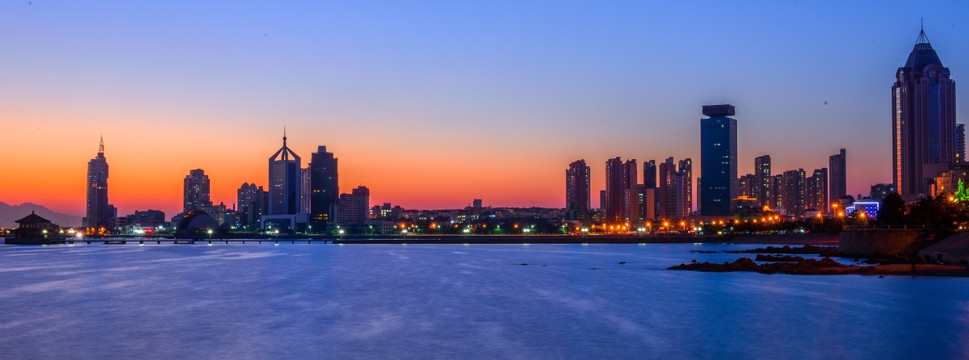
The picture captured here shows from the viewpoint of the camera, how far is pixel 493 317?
28.7 m

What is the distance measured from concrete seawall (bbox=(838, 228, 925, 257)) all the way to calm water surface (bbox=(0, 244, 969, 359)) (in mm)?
21009

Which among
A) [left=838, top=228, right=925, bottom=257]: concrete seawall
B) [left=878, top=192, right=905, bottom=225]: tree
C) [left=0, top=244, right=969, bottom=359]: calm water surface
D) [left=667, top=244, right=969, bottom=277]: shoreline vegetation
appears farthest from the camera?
[left=878, top=192, right=905, bottom=225]: tree

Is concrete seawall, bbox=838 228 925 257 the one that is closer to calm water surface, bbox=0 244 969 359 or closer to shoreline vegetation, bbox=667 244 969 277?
shoreline vegetation, bbox=667 244 969 277

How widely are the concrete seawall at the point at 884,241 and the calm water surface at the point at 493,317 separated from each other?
2101 centimetres

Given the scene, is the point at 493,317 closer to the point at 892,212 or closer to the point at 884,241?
the point at 884,241

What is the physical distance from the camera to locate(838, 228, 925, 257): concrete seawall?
199 feet

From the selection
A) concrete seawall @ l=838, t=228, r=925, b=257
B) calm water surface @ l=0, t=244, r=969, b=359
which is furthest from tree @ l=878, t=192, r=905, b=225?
calm water surface @ l=0, t=244, r=969, b=359

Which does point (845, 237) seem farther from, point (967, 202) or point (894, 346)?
point (894, 346)

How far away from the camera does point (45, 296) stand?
37.1 m

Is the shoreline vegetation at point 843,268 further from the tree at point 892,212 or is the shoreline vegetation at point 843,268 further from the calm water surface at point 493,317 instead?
the tree at point 892,212

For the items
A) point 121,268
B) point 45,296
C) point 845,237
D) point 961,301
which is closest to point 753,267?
point 961,301

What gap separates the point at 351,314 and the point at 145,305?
30.9 ft

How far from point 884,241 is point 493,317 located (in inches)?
1776

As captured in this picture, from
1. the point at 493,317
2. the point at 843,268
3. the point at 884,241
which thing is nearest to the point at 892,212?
the point at 884,241
